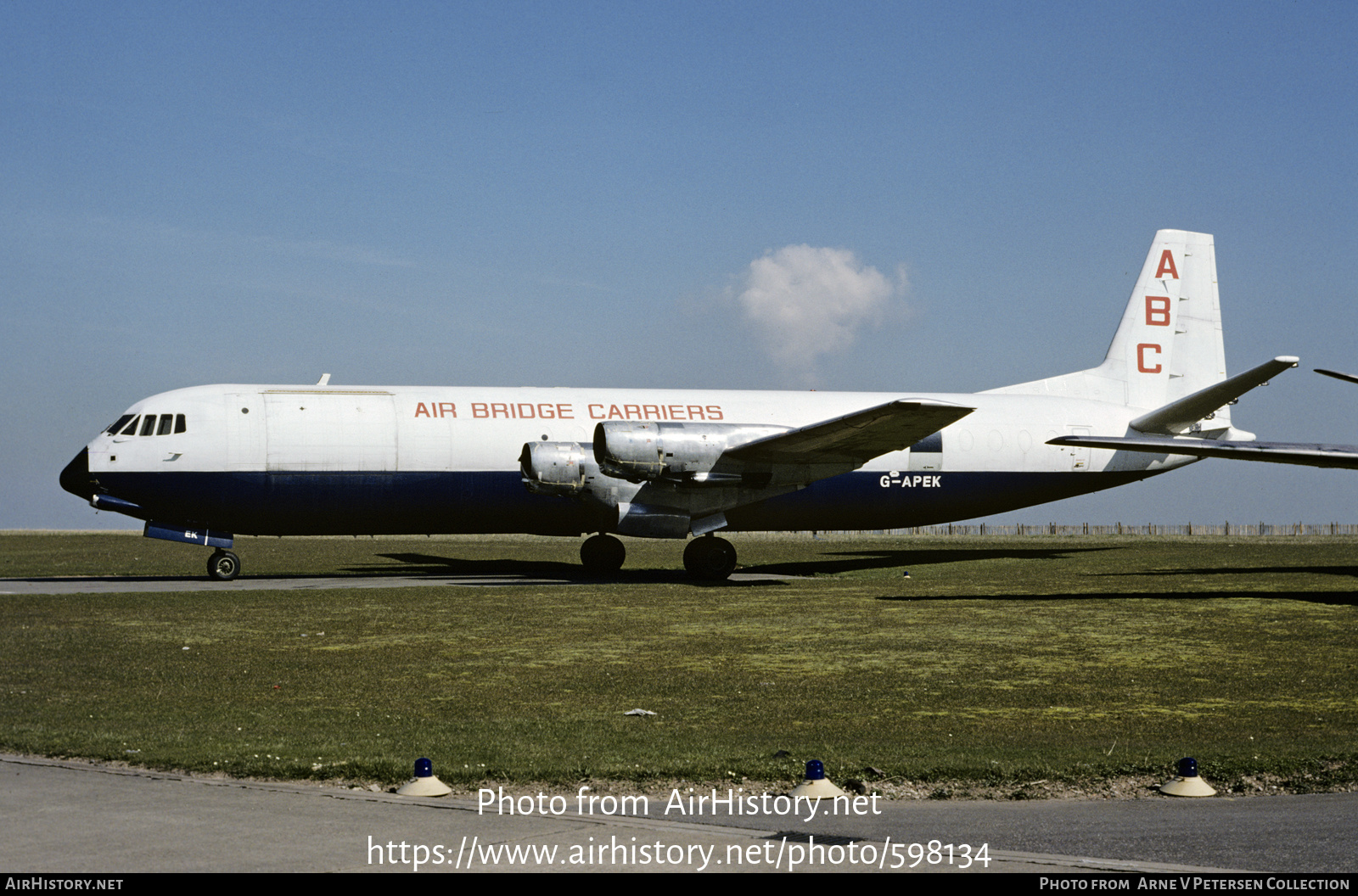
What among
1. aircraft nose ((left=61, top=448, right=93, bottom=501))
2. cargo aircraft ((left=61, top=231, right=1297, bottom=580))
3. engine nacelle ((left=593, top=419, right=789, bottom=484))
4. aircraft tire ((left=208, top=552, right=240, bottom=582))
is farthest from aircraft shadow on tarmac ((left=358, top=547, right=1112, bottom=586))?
aircraft nose ((left=61, top=448, right=93, bottom=501))

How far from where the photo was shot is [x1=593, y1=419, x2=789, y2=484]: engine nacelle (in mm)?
26828

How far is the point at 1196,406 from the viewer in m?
32.3

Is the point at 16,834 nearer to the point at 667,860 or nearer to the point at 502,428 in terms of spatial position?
the point at 667,860

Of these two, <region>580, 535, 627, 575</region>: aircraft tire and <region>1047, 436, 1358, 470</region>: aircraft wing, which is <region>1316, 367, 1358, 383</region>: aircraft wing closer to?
<region>1047, 436, 1358, 470</region>: aircraft wing

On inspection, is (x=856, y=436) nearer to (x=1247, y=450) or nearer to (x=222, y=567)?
(x=1247, y=450)

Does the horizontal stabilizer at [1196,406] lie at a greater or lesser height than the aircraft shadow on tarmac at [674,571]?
greater

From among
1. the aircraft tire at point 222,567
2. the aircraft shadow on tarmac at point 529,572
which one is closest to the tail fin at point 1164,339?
the aircraft shadow on tarmac at point 529,572

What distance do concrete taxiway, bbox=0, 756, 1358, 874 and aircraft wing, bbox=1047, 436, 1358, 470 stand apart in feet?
48.9

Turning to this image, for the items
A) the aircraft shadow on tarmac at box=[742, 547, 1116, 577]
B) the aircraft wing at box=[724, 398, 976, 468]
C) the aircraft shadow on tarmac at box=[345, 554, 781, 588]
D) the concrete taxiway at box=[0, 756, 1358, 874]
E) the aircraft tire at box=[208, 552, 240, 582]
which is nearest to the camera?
the concrete taxiway at box=[0, 756, 1358, 874]

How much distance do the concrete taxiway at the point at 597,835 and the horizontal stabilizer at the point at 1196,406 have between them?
75.6ft

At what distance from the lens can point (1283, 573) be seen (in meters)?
28.9

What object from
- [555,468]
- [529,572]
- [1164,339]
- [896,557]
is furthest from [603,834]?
[1164,339]

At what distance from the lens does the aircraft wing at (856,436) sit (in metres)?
25.9

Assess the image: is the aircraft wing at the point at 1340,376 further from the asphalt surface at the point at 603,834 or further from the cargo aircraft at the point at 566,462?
the asphalt surface at the point at 603,834
